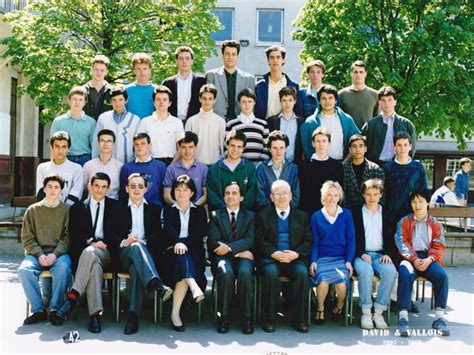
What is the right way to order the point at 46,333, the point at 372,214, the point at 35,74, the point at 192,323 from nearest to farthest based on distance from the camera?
the point at 46,333 → the point at 192,323 → the point at 372,214 → the point at 35,74

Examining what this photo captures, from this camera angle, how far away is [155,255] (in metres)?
6.50

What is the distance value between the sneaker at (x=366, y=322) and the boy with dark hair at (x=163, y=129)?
3062 mm

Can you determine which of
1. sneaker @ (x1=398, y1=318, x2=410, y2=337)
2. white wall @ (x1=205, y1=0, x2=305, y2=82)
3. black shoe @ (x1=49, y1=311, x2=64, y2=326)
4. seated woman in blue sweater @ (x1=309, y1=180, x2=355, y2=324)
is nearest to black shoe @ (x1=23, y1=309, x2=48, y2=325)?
black shoe @ (x1=49, y1=311, x2=64, y2=326)

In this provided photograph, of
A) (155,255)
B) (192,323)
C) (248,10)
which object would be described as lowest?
(192,323)

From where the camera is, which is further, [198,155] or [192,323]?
[198,155]

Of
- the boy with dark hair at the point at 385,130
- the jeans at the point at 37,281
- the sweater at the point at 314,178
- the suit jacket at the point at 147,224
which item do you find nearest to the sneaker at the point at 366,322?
the sweater at the point at 314,178

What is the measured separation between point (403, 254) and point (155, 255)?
2835 millimetres

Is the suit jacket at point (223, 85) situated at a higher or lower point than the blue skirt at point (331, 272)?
higher

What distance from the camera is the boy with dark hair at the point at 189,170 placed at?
22.9ft

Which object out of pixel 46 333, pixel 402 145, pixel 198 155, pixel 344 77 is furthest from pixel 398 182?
pixel 344 77

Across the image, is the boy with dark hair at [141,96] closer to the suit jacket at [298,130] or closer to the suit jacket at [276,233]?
the suit jacket at [298,130]

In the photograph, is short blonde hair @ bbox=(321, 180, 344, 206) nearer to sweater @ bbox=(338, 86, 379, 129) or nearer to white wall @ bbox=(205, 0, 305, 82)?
sweater @ bbox=(338, 86, 379, 129)

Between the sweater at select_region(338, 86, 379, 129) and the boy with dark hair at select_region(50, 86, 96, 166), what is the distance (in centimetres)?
359

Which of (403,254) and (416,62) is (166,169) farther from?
(416,62)
